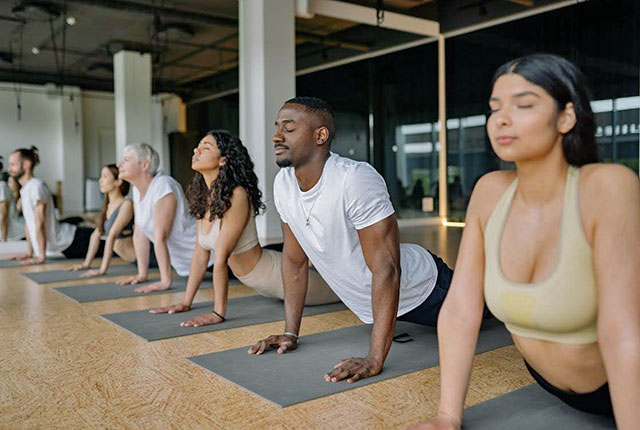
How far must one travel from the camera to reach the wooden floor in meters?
1.48

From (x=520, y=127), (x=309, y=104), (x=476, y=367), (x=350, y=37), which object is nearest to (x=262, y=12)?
(x=350, y=37)

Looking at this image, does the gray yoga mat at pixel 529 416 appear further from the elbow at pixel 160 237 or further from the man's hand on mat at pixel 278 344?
the elbow at pixel 160 237

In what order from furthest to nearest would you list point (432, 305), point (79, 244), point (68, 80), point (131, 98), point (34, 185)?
point (68, 80), point (131, 98), point (79, 244), point (34, 185), point (432, 305)

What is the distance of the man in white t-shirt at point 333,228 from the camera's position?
1.80 meters

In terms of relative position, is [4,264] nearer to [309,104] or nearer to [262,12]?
[262,12]

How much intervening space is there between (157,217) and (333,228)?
5.83 ft

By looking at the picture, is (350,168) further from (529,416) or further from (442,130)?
(442,130)

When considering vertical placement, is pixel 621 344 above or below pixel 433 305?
above

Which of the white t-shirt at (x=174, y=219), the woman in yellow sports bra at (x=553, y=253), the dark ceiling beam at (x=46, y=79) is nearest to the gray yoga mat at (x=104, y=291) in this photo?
the white t-shirt at (x=174, y=219)

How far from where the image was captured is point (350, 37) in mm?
8766

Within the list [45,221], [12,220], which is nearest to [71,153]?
[12,220]

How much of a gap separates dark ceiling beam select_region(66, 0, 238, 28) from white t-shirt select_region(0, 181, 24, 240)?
113 inches

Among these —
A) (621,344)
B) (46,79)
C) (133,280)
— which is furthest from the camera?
(46,79)

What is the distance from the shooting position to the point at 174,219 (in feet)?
11.7
